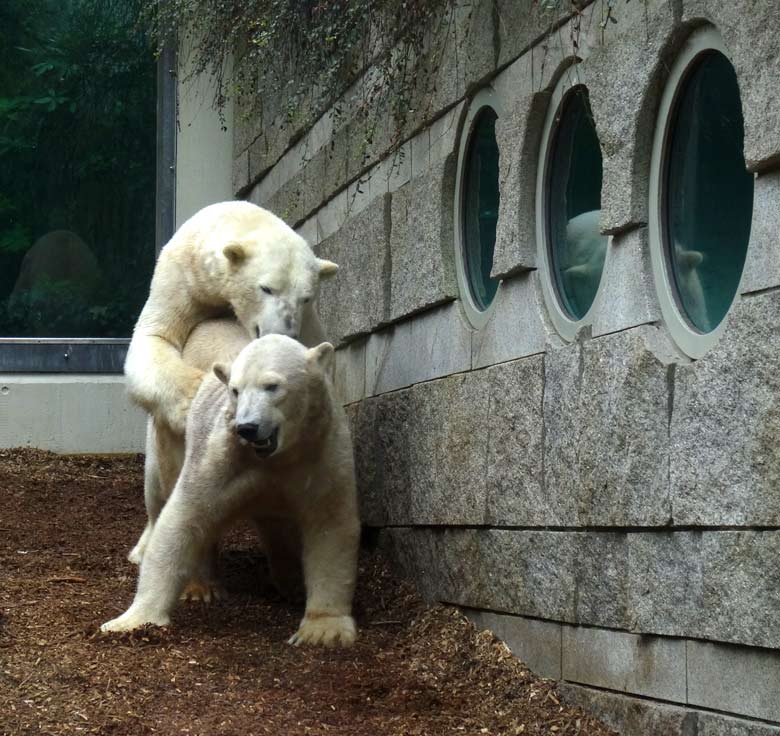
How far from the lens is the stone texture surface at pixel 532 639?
368 centimetres

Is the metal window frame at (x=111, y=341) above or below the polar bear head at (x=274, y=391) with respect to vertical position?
above

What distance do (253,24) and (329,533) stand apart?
249 cm

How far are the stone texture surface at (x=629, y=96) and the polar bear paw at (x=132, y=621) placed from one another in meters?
2.05

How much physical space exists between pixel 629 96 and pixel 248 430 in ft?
5.16

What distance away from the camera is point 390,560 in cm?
516

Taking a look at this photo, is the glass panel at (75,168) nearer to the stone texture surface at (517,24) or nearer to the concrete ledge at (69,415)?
the concrete ledge at (69,415)

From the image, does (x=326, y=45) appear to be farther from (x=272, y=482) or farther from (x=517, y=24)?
(x=272, y=482)

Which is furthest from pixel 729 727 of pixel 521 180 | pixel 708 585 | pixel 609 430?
pixel 521 180

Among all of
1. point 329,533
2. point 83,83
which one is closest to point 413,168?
point 329,533

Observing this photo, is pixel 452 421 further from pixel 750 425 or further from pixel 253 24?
pixel 253 24

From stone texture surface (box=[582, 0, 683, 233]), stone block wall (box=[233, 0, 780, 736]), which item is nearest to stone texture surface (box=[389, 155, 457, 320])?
stone block wall (box=[233, 0, 780, 736])

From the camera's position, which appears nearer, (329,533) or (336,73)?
(329,533)

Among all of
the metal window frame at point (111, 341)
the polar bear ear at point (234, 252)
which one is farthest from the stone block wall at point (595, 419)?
the metal window frame at point (111, 341)

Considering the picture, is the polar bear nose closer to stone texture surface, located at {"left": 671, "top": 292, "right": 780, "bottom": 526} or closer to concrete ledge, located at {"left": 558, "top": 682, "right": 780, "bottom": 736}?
concrete ledge, located at {"left": 558, "top": 682, "right": 780, "bottom": 736}
